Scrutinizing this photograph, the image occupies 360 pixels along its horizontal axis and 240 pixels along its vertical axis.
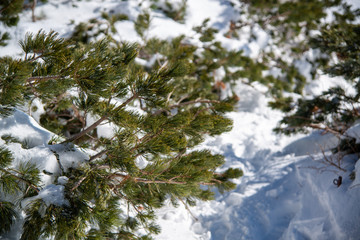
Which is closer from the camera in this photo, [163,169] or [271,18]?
[163,169]

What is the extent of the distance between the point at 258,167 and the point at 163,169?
2695mm

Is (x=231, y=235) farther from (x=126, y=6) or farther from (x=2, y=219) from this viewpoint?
(x=126, y=6)

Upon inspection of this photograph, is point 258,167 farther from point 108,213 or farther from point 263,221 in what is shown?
point 108,213

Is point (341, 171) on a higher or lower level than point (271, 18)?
lower

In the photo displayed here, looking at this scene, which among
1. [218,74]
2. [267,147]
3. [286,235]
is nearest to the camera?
[286,235]

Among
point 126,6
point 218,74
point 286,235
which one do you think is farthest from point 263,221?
point 126,6

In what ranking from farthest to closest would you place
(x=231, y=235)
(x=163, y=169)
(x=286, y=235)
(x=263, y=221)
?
1. (x=263, y=221)
2. (x=231, y=235)
3. (x=286, y=235)
4. (x=163, y=169)

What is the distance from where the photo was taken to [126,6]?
16.5 ft

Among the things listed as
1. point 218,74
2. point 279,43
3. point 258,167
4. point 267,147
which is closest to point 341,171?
point 258,167

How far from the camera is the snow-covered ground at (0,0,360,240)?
200 cm

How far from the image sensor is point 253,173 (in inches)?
142

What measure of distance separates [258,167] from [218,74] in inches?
79.2

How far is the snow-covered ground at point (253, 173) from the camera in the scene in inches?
78.8

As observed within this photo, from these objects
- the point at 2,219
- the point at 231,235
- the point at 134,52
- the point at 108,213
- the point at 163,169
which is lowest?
the point at 231,235
